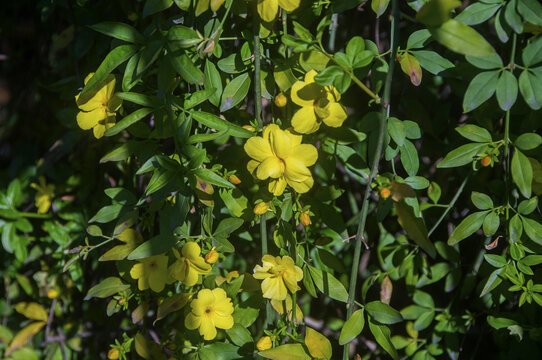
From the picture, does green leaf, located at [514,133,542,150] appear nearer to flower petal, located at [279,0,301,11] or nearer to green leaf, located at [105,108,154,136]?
flower petal, located at [279,0,301,11]

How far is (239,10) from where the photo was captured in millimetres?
1006

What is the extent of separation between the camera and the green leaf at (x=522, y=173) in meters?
0.96

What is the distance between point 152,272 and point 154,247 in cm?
12

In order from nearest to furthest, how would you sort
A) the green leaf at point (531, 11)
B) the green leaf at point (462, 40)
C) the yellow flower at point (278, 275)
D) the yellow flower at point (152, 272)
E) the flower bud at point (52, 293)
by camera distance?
the green leaf at point (462, 40), the green leaf at point (531, 11), the yellow flower at point (278, 275), the yellow flower at point (152, 272), the flower bud at point (52, 293)

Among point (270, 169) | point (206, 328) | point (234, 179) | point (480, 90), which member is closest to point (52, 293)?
point (206, 328)

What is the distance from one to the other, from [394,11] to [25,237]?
47.5 inches

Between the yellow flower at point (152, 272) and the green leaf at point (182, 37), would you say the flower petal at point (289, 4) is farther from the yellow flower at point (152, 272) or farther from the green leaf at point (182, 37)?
the yellow flower at point (152, 272)

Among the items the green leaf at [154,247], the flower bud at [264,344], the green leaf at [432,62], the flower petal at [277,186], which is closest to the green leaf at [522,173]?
the green leaf at [432,62]

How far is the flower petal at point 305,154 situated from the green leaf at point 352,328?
0.30 m

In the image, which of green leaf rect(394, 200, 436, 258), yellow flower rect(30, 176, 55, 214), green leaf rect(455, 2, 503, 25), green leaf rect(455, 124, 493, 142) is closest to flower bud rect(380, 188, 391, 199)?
green leaf rect(394, 200, 436, 258)

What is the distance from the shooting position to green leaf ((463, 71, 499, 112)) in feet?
3.08

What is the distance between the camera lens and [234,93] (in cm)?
103

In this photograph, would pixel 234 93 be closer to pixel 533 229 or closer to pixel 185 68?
pixel 185 68

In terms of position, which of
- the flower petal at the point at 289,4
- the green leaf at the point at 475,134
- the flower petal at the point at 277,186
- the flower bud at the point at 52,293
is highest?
the flower petal at the point at 289,4
